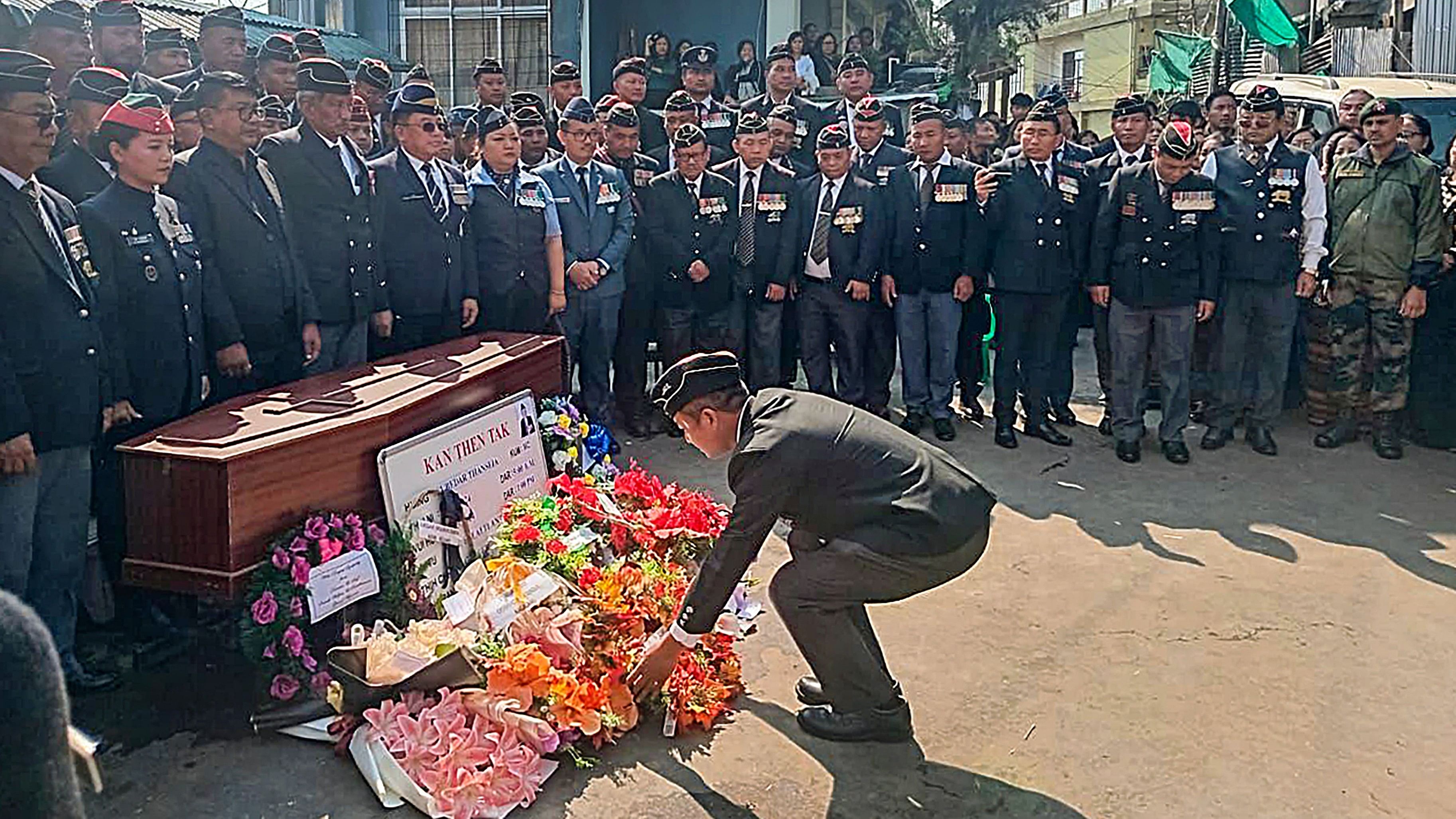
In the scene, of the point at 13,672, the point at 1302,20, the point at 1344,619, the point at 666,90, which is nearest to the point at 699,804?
the point at 13,672

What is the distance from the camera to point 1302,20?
20.2 meters

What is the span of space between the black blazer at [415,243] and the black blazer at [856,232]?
7.63ft

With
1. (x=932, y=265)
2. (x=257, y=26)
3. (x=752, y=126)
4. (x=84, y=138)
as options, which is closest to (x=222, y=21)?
(x=84, y=138)

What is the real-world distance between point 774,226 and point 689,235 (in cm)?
53

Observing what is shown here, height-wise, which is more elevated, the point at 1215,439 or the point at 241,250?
the point at 241,250

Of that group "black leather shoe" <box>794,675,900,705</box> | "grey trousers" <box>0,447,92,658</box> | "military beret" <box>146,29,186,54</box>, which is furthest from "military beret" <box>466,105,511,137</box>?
"black leather shoe" <box>794,675,900,705</box>

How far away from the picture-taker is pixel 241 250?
4.76m

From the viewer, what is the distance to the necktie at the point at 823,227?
7336 millimetres

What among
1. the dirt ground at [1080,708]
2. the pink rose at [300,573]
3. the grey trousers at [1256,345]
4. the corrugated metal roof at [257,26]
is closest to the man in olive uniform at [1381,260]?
the grey trousers at [1256,345]

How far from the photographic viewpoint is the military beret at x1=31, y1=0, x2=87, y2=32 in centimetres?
550

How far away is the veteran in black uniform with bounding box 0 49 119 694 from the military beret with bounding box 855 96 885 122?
4856 millimetres

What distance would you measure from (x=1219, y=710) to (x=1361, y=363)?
419 cm

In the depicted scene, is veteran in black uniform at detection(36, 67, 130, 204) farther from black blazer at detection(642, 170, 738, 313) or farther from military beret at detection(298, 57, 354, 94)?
black blazer at detection(642, 170, 738, 313)

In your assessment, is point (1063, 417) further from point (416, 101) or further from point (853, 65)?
point (416, 101)
